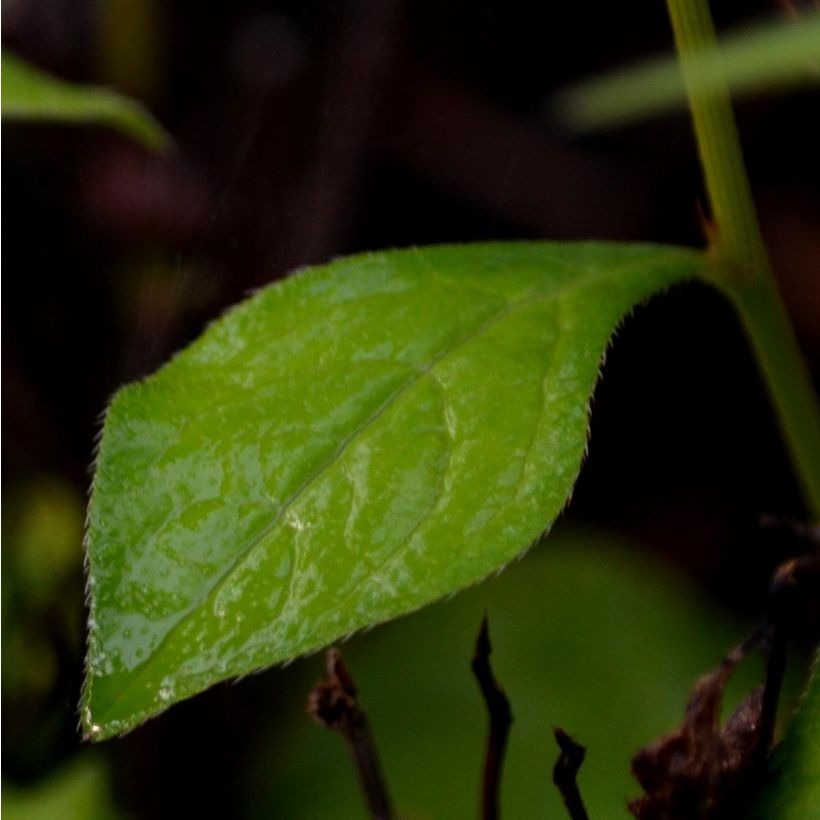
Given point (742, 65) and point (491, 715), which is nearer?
point (491, 715)

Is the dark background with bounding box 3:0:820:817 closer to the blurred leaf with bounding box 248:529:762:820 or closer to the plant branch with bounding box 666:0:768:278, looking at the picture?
the blurred leaf with bounding box 248:529:762:820

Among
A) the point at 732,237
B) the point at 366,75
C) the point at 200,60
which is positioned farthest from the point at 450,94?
the point at 732,237

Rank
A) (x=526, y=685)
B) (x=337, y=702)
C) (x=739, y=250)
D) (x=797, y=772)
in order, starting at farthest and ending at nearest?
(x=526, y=685)
(x=739, y=250)
(x=337, y=702)
(x=797, y=772)

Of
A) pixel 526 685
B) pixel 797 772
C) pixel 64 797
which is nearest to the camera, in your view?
pixel 797 772

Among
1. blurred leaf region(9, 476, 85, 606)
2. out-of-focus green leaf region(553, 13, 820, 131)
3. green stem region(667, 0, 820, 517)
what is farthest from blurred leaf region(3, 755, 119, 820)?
out-of-focus green leaf region(553, 13, 820, 131)

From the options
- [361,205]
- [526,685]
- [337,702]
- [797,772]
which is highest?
[797,772]

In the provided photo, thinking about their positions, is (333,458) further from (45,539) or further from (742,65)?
(45,539)

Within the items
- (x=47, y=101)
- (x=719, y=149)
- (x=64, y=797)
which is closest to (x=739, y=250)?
(x=719, y=149)
